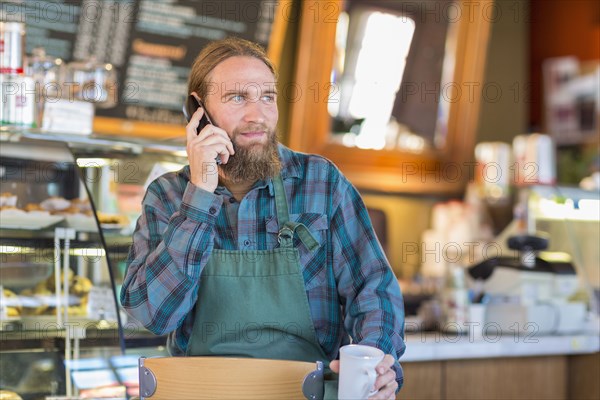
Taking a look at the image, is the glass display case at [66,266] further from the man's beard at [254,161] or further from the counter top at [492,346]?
the counter top at [492,346]

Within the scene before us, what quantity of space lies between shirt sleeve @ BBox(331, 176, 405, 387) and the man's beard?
172 millimetres

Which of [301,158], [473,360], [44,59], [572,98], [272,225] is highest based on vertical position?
[572,98]

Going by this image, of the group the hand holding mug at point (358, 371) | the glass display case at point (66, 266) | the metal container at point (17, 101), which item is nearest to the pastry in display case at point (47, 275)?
the glass display case at point (66, 266)

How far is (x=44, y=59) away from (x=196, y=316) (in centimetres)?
103

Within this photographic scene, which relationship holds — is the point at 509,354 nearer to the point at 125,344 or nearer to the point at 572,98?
the point at 125,344

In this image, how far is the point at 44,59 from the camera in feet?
8.34

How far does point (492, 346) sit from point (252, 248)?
1.24 meters

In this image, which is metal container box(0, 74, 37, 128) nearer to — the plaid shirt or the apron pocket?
the plaid shirt

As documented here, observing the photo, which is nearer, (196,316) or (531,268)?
(196,316)

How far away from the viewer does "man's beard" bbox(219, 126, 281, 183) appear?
194 cm

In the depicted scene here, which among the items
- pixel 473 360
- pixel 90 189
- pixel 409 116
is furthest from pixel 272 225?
pixel 409 116

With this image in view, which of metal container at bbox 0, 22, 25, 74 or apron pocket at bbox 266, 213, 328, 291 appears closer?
apron pocket at bbox 266, 213, 328, 291

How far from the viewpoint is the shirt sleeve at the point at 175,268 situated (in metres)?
1.81

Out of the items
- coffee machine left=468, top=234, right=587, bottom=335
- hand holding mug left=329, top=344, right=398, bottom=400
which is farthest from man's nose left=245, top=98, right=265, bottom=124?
coffee machine left=468, top=234, right=587, bottom=335
